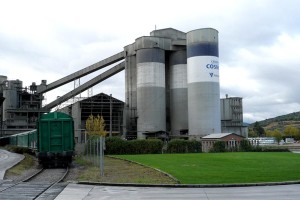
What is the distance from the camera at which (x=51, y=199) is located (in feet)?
41.6

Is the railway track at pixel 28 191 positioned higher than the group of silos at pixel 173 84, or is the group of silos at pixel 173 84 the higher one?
the group of silos at pixel 173 84

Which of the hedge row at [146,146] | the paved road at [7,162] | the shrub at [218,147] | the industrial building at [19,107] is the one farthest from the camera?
the industrial building at [19,107]

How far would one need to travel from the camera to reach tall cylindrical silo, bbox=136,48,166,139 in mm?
75188

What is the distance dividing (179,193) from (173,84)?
65763 mm

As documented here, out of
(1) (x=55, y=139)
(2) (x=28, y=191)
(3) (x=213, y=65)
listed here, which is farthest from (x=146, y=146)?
(2) (x=28, y=191)

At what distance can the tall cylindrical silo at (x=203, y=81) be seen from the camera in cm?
7050

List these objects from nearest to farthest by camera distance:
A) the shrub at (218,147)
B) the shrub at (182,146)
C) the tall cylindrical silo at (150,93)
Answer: the shrub at (182,146)
the shrub at (218,147)
the tall cylindrical silo at (150,93)

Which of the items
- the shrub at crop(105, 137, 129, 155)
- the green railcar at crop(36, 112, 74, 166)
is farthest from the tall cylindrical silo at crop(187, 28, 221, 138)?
the green railcar at crop(36, 112, 74, 166)

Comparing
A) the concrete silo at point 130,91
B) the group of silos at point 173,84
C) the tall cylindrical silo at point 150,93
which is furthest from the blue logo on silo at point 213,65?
the concrete silo at point 130,91

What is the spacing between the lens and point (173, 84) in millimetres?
79625

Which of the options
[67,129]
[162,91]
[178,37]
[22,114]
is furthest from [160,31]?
[67,129]

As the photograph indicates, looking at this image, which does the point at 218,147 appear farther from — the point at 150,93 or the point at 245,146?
the point at 150,93

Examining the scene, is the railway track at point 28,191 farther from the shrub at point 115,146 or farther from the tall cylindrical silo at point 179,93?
the tall cylindrical silo at point 179,93

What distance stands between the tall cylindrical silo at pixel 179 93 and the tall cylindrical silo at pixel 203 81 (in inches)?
209
